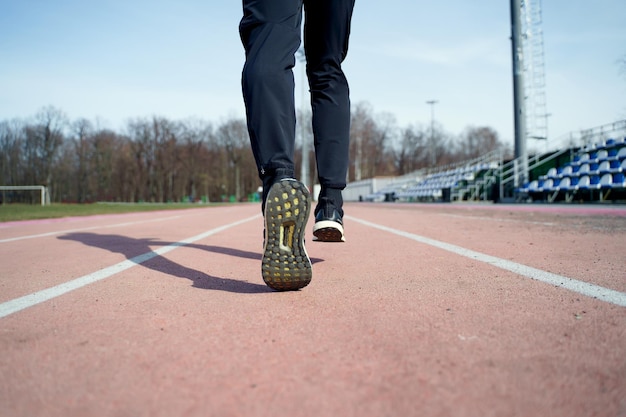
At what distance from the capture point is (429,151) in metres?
71.0

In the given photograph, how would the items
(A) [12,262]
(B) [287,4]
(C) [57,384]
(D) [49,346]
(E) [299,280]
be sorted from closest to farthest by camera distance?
(C) [57,384] → (D) [49,346] → (E) [299,280] → (B) [287,4] → (A) [12,262]

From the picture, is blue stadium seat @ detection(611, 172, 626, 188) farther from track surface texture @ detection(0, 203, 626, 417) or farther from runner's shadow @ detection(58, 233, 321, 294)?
runner's shadow @ detection(58, 233, 321, 294)

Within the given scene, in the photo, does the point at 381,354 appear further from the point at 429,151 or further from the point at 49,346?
the point at 429,151

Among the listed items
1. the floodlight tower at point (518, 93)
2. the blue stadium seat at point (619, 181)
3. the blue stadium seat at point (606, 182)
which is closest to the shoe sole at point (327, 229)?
the blue stadium seat at point (619, 181)

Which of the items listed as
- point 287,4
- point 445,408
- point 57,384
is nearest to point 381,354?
point 445,408

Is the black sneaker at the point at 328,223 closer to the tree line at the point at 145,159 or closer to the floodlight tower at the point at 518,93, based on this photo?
the floodlight tower at the point at 518,93

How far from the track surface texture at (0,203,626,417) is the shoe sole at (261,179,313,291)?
0.26ft

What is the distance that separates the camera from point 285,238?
156 centimetres

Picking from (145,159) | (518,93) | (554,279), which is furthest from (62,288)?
(145,159)

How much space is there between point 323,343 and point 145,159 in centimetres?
6169

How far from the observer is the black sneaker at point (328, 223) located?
2.23 meters

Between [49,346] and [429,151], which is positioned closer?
[49,346]

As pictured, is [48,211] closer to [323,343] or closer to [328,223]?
[328,223]

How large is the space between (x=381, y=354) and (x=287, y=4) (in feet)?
4.70
